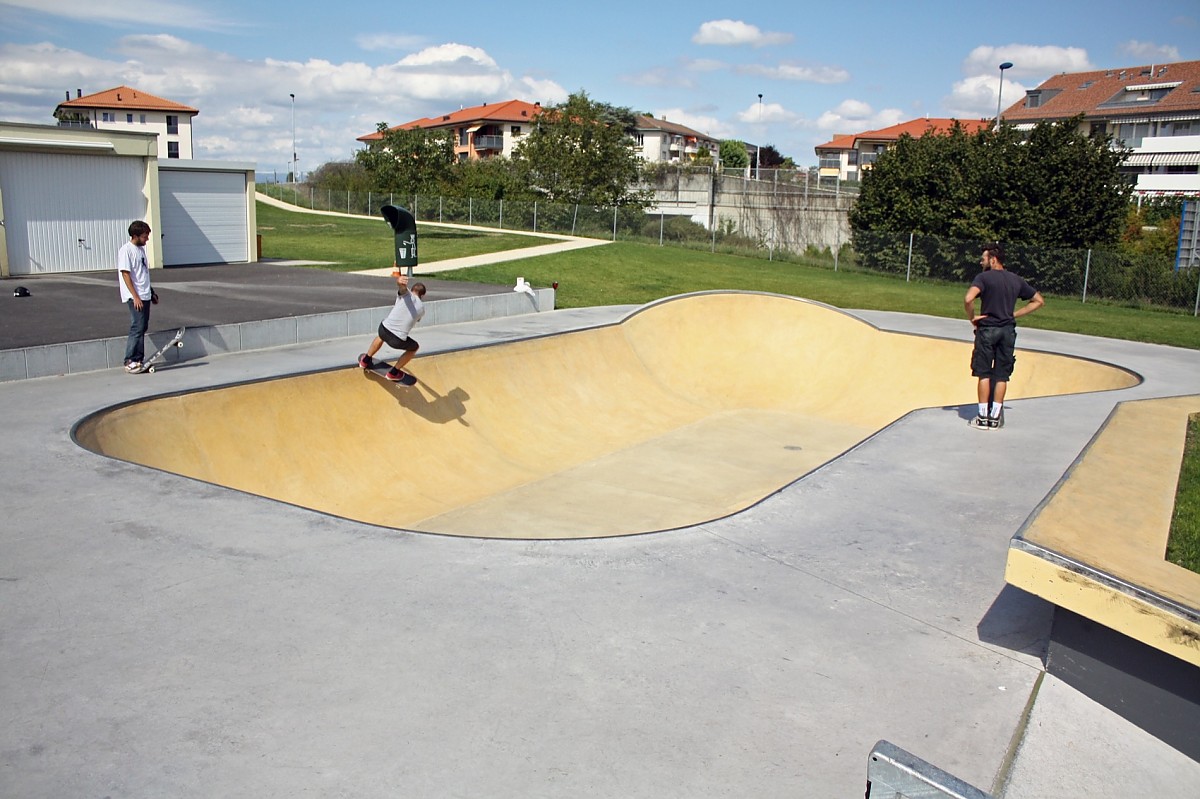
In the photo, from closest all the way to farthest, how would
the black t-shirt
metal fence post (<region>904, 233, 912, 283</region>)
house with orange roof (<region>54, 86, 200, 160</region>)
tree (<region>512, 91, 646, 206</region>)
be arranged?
the black t-shirt < metal fence post (<region>904, 233, 912, 283</region>) < tree (<region>512, 91, 646, 206</region>) < house with orange roof (<region>54, 86, 200, 160</region>)

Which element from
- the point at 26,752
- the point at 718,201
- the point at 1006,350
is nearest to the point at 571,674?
the point at 26,752

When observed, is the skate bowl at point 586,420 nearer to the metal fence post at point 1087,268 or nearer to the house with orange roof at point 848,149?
the metal fence post at point 1087,268

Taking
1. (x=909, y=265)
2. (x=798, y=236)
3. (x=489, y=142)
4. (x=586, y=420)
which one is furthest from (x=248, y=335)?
(x=489, y=142)

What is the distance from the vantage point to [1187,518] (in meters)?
6.79

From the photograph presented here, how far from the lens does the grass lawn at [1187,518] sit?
235 inches

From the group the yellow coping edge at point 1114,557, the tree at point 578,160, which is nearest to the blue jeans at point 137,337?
the yellow coping edge at point 1114,557

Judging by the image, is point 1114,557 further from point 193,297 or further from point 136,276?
point 193,297

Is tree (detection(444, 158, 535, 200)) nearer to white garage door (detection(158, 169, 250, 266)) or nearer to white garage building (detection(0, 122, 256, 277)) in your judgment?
white garage door (detection(158, 169, 250, 266))

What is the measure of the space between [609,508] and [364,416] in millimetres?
3253

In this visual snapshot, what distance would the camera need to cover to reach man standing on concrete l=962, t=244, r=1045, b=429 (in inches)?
365

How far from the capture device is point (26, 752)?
360cm

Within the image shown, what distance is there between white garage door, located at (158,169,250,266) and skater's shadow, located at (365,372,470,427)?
1333 cm

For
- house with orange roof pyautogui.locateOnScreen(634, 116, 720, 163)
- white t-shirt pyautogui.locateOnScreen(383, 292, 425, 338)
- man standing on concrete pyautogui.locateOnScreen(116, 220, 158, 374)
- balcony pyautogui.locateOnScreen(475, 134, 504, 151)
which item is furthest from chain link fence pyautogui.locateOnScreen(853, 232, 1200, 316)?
house with orange roof pyautogui.locateOnScreen(634, 116, 720, 163)

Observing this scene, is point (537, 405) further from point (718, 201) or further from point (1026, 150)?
point (718, 201)
